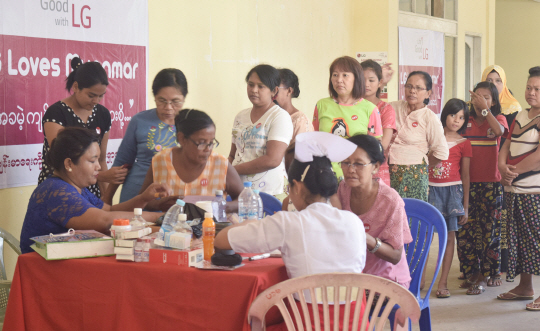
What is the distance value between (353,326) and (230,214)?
1.24 metres

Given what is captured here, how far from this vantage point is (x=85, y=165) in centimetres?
259

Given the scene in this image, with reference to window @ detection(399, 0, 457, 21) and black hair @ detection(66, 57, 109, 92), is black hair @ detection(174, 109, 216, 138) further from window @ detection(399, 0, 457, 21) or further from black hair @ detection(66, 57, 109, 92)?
window @ detection(399, 0, 457, 21)

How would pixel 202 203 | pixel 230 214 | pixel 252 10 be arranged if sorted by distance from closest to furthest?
1. pixel 202 203
2. pixel 230 214
3. pixel 252 10

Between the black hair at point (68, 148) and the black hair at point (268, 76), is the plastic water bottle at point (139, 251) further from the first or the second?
the black hair at point (268, 76)

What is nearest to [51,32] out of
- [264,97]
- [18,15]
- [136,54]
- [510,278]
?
[18,15]

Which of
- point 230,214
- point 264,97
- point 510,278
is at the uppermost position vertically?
point 264,97

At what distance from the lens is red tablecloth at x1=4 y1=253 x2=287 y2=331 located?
2033mm

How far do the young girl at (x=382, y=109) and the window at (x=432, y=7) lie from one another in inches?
161

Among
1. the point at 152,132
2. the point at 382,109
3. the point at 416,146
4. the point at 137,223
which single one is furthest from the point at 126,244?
the point at 416,146

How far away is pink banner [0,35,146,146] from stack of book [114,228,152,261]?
177 centimetres

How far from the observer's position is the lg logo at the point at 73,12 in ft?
12.6

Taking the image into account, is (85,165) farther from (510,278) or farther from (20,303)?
(510,278)

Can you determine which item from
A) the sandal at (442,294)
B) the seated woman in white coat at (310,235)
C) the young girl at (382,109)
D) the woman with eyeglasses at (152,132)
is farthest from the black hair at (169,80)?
the sandal at (442,294)

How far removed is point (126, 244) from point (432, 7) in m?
8.18
